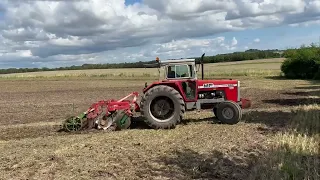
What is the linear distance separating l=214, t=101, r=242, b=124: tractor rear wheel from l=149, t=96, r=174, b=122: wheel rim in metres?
1.55

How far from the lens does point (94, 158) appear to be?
869 cm

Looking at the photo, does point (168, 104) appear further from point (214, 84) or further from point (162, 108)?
point (214, 84)

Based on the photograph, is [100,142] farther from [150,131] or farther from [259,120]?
[259,120]

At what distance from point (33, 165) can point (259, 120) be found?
807 cm

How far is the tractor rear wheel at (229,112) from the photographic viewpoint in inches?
495

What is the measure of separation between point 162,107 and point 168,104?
205 mm

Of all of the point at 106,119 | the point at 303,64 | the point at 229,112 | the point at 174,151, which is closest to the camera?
the point at 174,151

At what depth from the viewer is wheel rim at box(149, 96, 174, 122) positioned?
12.4 meters

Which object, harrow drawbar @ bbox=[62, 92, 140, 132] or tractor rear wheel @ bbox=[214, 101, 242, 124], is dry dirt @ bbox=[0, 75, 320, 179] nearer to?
tractor rear wheel @ bbox=[214, 101, 242, 124]

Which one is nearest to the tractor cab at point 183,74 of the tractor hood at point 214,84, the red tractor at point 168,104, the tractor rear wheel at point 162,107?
the red tractor at point 168,104

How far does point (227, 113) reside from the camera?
1272 centimetres

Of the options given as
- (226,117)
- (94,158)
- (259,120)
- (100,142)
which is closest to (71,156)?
(94,158)

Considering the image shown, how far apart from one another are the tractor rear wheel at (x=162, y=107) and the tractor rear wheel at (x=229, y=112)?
4.23 ft

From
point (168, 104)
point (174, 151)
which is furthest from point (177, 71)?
point (174, 151)
